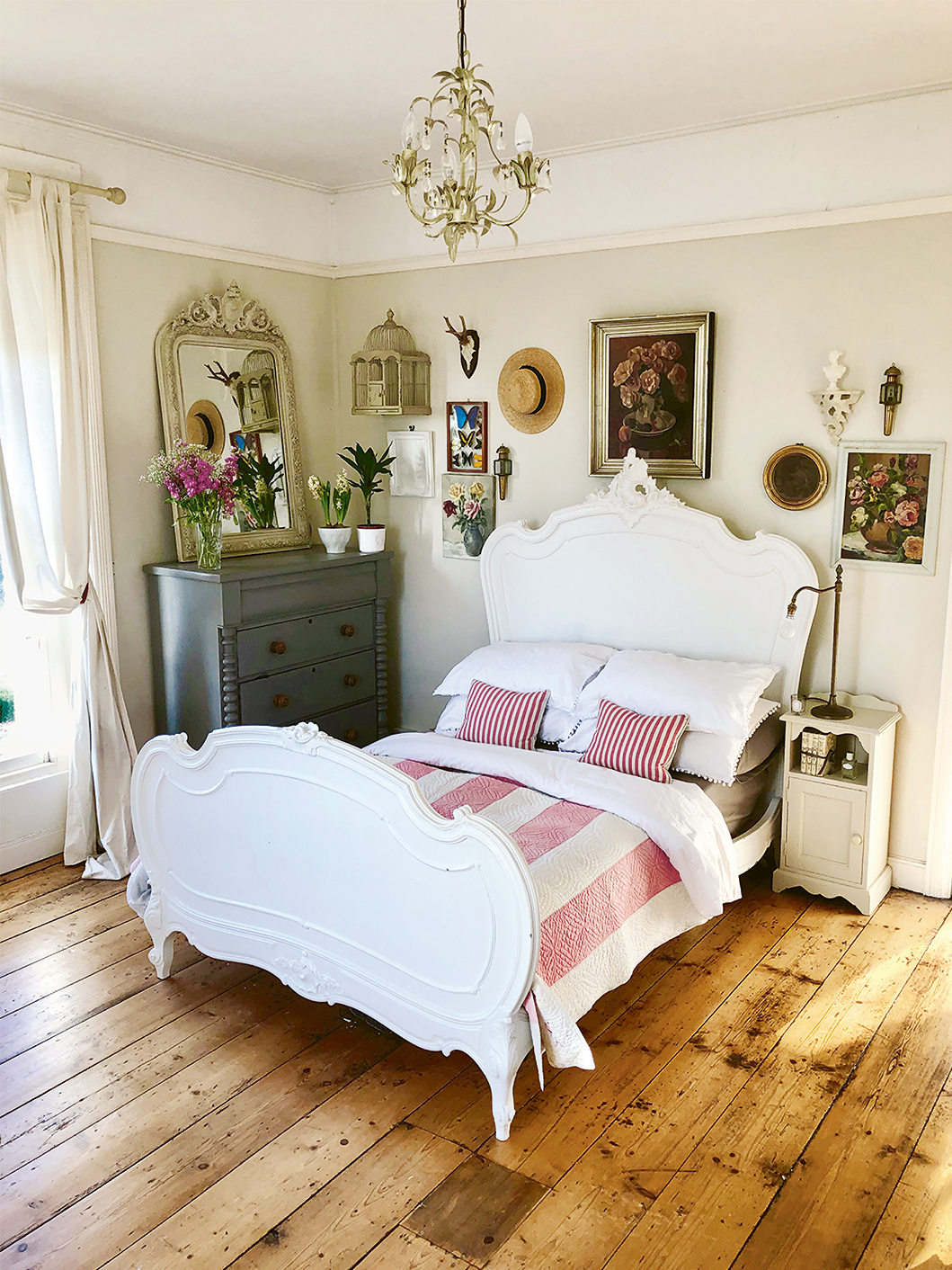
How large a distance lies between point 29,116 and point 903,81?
2.91 metres

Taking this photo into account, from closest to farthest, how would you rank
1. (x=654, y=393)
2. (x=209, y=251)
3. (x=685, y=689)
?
(x=685, y=689) < (x=654, y=393) < (x=209, y=251)

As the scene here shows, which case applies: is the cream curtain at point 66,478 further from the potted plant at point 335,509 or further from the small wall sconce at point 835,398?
the small wall sconce at point 835,398

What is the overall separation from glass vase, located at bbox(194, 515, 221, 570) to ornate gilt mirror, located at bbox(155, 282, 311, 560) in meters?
0.20

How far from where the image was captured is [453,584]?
188 inches

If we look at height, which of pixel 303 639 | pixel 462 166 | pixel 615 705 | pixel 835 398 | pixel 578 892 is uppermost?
pixel 462 166

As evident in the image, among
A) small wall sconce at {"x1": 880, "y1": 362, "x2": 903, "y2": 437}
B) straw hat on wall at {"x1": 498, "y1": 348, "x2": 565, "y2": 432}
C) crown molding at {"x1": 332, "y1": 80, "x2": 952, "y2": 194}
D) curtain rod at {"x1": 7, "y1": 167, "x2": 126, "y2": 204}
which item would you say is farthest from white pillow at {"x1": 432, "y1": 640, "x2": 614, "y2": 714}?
curtain rod at {"x1": 7, "y1": 167, "x2": 126, "y2": 204}

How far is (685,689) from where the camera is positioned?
11.8 ft

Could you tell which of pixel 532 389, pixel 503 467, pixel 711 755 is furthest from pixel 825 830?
pixel 532 389

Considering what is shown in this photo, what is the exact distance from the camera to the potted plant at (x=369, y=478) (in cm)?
470

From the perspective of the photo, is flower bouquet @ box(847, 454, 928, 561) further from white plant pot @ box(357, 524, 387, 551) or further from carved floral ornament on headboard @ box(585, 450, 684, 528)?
white plant pot @ box(357, 524, 387, 551)

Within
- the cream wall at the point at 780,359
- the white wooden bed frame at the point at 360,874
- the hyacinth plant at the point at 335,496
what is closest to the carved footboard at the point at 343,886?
the white wooden bed frame at the point at 360,874

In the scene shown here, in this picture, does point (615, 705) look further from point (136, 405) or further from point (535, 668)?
point (136, 405)

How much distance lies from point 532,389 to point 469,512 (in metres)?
0.63

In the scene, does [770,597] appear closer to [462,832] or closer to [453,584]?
[453,584]
